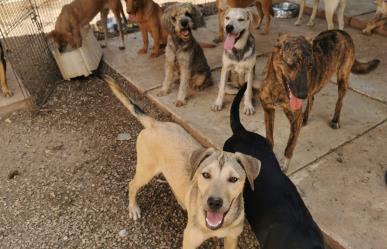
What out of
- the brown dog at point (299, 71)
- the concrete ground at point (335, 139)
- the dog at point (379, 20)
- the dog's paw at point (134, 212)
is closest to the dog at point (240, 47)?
the concrete ground at point (335, 139)

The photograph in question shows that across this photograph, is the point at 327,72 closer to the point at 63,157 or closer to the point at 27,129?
the point at 63,157

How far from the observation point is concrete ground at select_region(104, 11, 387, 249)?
310cm

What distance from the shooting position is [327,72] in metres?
3.75

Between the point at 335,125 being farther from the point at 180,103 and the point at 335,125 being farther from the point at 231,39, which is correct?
the point at 180,103

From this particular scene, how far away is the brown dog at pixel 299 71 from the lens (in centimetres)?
316

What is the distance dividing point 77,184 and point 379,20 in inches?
223

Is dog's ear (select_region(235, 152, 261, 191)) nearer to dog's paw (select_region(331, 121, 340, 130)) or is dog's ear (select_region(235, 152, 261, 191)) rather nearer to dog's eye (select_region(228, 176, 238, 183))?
dog's eye (select_region(228, 176, 238, 183))

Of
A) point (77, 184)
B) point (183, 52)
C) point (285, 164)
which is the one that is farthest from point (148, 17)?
point (285, 164)

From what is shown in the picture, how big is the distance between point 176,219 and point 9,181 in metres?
2.04

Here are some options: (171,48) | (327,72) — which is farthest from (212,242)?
(171,48)

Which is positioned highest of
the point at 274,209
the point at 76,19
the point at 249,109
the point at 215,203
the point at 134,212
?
the point at 76,19

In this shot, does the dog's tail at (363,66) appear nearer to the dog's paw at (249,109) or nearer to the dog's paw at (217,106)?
the dog's paw at (249,109)

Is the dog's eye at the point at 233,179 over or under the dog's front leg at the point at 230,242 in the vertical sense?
over

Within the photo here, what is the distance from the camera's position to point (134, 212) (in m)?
3.48
